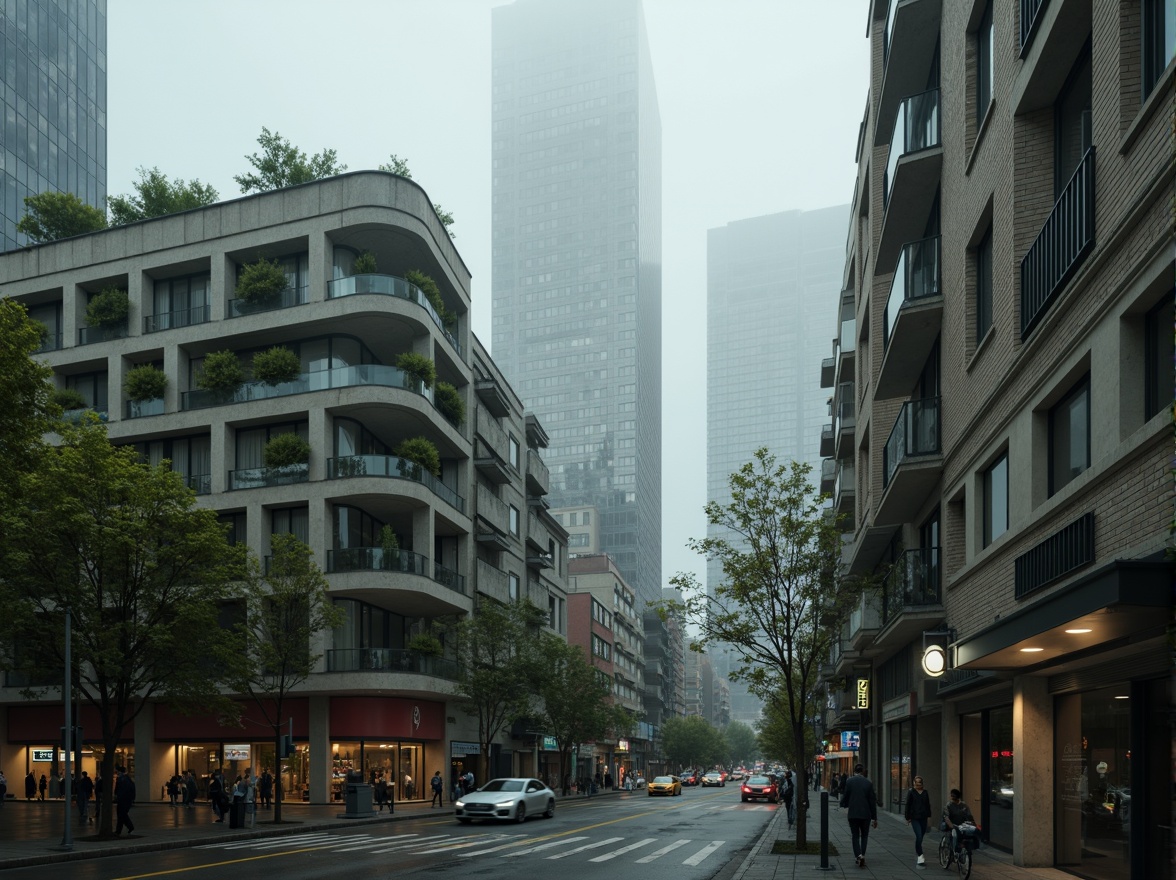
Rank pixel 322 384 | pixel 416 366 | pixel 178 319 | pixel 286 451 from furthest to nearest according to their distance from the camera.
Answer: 1. pixel 178 319
2. pixel 416 366
3. pixel 322 384
4. pixel 286 451

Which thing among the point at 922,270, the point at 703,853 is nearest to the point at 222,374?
the point at 703,853

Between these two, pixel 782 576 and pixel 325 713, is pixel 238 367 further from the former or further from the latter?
pixel 782 576

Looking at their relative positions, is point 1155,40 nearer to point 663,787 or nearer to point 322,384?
point 322,384

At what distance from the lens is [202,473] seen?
1815 inches

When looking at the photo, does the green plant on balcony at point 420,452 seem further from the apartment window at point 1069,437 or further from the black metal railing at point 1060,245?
the apartment window at point 1069,437

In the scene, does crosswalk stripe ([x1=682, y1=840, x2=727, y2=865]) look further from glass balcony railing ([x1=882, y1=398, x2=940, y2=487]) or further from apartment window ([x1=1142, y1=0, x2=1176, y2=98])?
apartment window ([x1=1142, y1=0, x2=1176, y2=98])

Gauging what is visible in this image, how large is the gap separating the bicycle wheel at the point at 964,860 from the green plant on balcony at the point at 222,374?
35.6m

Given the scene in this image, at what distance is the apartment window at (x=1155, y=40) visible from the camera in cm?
1156

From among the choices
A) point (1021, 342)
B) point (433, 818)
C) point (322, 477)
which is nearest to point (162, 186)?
point (322, 477)

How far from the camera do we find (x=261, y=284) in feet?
147

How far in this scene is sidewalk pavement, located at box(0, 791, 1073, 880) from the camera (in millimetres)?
18297

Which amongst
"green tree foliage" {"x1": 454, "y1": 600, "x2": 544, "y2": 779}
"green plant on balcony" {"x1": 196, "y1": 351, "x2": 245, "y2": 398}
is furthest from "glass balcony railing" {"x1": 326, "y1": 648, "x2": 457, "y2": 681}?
"green plant on balcony" {"x1": 196, "y1": 351, "x2": 245, "y2": 398}

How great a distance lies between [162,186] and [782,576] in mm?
44746

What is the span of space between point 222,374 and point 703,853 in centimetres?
2968
